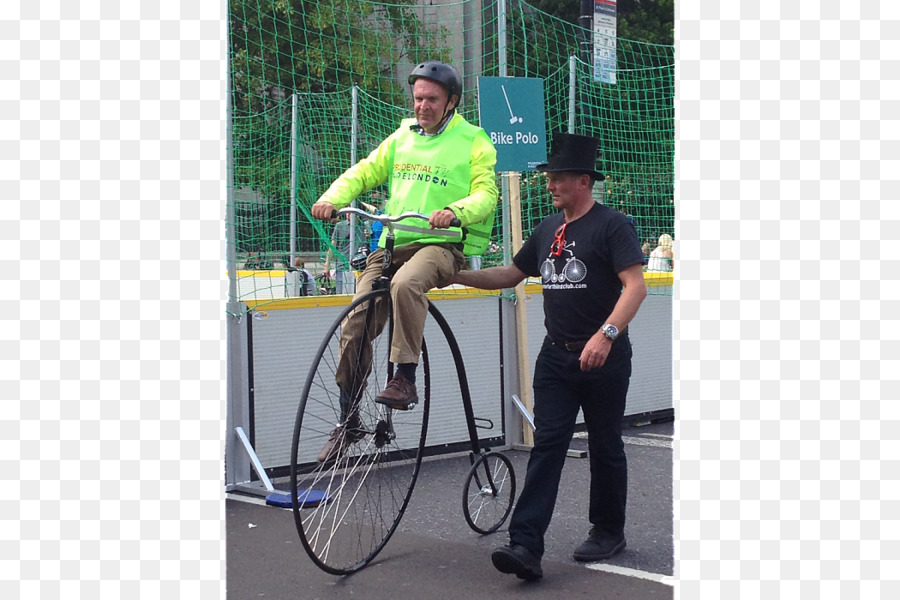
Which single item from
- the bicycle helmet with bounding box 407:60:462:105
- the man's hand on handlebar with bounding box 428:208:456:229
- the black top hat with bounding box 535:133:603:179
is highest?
the bicycle helmet with bounding box 407:60:462:105

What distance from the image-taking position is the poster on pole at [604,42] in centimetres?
981

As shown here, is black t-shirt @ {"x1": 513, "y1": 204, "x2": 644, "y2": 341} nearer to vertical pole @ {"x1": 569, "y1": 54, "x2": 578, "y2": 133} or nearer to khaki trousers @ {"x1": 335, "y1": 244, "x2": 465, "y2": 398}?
khaki trousers @ {"x1": 335, "y1": 244, "x2": 465, "y2": 398}

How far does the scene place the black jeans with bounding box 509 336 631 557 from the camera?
4.93 metres

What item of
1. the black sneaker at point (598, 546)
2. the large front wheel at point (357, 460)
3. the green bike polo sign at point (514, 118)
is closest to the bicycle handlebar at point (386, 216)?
the large front wheel at point (357, 460)

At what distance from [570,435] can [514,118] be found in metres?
3.38

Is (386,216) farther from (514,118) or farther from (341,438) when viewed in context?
(514,118)

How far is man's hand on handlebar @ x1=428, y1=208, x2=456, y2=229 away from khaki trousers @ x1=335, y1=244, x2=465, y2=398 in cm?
31

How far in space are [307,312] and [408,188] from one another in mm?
2351

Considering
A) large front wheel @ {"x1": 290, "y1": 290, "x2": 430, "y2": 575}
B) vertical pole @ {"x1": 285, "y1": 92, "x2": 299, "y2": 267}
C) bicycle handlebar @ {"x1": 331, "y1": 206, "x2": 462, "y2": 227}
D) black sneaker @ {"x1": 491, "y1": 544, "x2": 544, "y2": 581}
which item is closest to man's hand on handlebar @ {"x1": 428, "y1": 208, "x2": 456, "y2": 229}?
bicycle handlebar @ {"x1": 331, "y1": 206, "x2": 462, "y2": 227}

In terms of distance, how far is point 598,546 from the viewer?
5.32 meters

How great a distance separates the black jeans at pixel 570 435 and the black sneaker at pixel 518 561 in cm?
5

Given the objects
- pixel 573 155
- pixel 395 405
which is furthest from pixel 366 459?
pixel 573 155

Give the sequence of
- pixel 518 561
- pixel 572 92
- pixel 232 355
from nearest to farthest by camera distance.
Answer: pixel 518 561 < pixel 232 355 < pixel 572 92

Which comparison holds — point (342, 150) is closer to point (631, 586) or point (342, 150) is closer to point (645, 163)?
point (645, 163)
